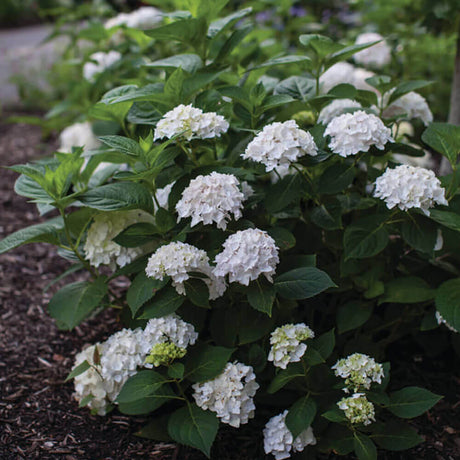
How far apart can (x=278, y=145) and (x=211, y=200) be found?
231mm

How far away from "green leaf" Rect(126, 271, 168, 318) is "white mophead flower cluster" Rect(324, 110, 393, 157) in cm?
61

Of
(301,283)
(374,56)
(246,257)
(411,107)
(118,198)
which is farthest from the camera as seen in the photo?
(374,56)

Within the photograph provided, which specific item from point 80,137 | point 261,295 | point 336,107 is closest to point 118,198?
point 261,295

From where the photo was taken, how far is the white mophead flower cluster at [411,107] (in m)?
1.99

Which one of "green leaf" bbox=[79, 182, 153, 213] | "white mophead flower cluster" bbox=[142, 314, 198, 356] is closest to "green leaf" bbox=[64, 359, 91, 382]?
"white mophead flower cluster" bbox=[142, 314, 198, 356]

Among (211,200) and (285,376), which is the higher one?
(211,200)

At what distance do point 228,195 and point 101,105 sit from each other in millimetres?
626

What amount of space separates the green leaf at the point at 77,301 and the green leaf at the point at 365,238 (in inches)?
30.5

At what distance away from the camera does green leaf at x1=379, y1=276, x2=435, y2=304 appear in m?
1.71

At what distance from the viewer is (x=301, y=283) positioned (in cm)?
148

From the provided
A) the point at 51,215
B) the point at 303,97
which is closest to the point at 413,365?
the point at 303,97

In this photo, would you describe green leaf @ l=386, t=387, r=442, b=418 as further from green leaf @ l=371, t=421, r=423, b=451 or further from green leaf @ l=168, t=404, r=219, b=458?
green leaf @ l=168, t=404, r=219, b=458

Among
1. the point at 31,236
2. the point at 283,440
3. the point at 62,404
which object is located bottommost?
the point at 62,404

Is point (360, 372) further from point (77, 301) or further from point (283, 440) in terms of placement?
point (77, 301)
